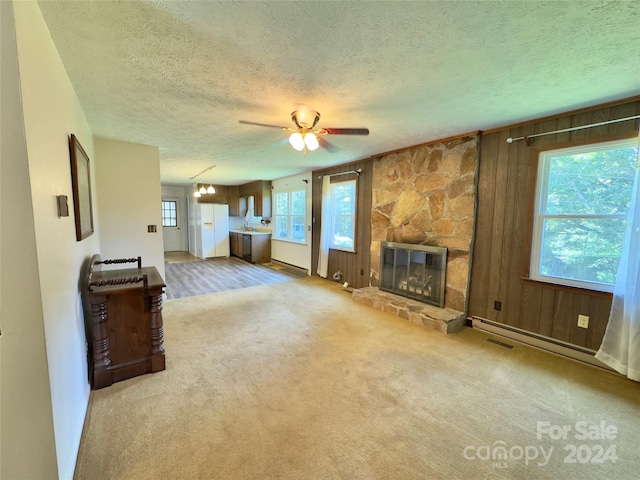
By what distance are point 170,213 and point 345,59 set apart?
8.88 m

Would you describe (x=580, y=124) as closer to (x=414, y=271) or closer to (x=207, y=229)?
(x=414, y=271)

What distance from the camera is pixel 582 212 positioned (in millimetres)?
2537

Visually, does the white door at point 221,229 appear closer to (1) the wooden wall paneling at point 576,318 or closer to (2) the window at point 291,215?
(2) the window at point 291,215

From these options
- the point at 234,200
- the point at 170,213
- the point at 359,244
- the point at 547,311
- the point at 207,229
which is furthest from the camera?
the point at 170,213

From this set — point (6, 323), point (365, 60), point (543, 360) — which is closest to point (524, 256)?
point (543, 360)

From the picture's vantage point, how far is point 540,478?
140 centimetres

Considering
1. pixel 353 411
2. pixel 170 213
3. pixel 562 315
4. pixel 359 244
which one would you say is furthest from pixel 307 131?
pixel 170 213

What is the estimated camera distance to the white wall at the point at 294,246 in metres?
6.09

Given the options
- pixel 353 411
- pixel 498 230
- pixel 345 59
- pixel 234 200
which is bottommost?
pixel 353 411

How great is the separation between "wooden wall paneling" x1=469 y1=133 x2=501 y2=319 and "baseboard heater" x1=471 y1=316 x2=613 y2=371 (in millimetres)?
108

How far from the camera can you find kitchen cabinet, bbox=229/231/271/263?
7219mm

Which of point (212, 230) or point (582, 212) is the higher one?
point (582, 212)

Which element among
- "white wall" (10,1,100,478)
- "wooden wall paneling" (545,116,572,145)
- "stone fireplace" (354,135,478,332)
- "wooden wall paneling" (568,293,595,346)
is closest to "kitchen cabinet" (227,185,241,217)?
"stone fireplace" (354,135,478,332)

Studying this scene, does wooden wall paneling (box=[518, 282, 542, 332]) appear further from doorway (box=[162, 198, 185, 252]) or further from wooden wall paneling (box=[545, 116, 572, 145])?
doorway (box=[162, 198, 185, 252])
